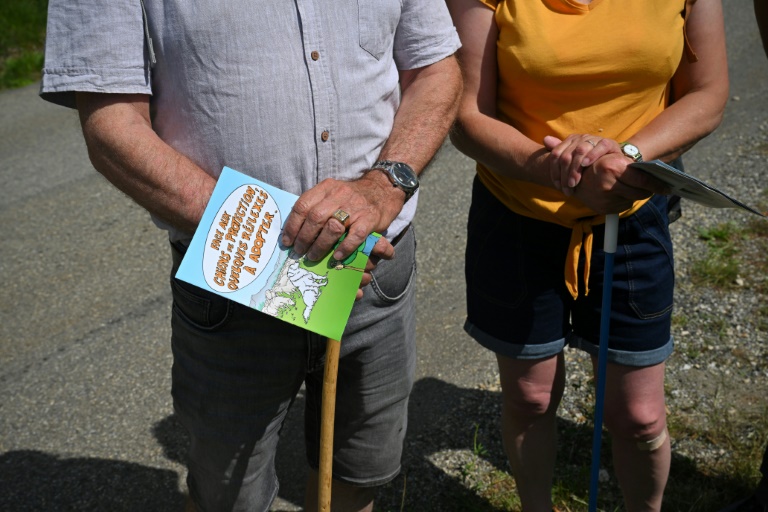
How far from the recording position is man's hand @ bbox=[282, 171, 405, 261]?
5.09 feet

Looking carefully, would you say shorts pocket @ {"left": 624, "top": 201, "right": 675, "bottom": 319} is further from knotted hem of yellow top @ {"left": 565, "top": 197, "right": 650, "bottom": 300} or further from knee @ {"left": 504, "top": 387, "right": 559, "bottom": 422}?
knee @ {"left": 504, "top": 387, "right": 559, "bottom": 422}

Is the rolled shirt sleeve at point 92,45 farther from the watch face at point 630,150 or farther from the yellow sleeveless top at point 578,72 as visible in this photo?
the watch face at point 630,150

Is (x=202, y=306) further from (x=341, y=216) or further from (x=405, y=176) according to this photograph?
(x=405, y=176)

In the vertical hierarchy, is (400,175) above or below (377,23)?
below

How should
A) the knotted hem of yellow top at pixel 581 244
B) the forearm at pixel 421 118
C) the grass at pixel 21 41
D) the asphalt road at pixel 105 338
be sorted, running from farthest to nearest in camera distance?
the grass at pixel 21 41
the asphalt road at pixel 105 338
the knotted hem of yellow top at pixel 581 244
the forearm at pixel 421 118

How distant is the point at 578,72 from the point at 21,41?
24.3ft

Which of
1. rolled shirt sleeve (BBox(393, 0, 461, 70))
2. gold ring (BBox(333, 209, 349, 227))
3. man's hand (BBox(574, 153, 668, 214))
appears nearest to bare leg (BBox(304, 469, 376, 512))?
gold ring (BBox(333, 209, 349, 227))

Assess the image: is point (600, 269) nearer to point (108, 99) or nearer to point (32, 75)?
point (108, 99)

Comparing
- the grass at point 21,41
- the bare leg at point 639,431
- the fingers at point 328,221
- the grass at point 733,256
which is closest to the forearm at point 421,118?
the fingers at point 328,221

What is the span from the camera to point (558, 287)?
2117 millimetres

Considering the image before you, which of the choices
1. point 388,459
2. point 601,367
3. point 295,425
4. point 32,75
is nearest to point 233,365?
point 388,459

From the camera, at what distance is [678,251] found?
13.5 feet

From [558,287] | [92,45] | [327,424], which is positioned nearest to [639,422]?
[558,287]

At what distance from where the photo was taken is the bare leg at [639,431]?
210 centimetres
